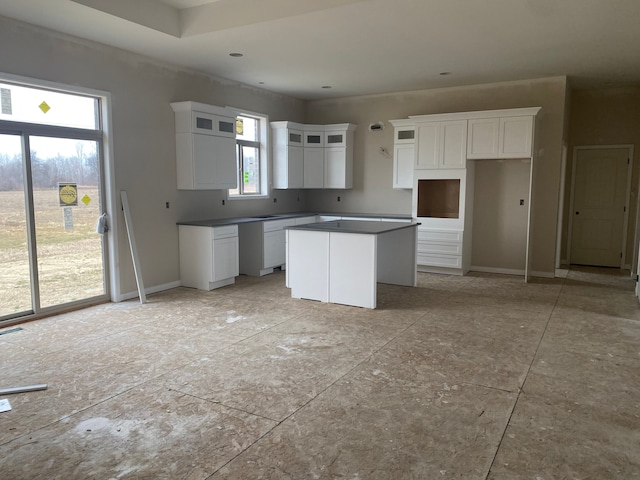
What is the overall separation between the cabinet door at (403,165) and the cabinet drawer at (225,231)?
2.86 m

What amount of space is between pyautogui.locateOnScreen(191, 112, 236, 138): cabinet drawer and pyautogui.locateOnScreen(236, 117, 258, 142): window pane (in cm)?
87

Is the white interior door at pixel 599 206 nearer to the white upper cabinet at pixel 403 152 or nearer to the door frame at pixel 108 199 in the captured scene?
the white upper cabinet at pixel 403 152

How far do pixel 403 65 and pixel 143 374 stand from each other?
4745mm

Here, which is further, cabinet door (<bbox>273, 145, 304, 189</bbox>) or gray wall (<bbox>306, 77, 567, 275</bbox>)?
cabinet door (<bbox>273, 145, 304, 189</bbox>)

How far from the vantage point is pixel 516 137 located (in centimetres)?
641

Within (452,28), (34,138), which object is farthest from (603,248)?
(34,138)

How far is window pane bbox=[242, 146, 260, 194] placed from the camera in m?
7.54

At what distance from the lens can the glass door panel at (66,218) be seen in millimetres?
4730

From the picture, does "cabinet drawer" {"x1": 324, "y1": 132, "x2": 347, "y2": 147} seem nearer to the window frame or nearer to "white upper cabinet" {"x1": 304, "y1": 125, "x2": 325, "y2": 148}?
"white upper cabinet" {"x1": 304, "y1": 125, "x2": 325, "y2": 148}

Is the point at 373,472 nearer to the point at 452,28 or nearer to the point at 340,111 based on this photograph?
the point at 452,28

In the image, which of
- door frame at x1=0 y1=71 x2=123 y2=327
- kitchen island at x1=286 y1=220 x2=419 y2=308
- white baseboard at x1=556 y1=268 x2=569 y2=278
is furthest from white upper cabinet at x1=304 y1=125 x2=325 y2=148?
white baseboard at x1=556 y1=268 x2=569 y2=278

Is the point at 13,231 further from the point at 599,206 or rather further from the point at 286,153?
the point at 599,206

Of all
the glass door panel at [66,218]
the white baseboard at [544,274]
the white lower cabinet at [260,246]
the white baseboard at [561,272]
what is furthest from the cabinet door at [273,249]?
the white baseboard at [561,272]

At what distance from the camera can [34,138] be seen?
4.62m
